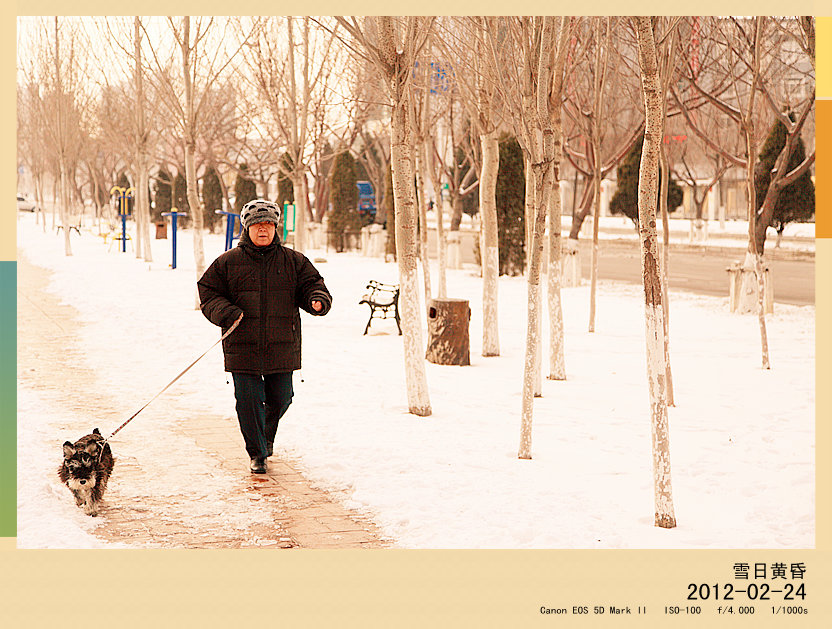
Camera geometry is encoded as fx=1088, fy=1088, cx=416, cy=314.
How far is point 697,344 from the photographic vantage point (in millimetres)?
11898

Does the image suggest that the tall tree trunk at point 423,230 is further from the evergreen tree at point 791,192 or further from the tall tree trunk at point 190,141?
the evergreen tree at point 791,192

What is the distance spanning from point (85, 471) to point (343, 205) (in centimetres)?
2499

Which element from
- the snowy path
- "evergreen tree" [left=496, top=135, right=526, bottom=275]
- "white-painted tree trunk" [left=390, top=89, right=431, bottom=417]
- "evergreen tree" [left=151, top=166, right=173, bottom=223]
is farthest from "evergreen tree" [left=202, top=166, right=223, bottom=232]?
"white-painted tree trunk" [left=390, top=89, right=431, bottom=417]

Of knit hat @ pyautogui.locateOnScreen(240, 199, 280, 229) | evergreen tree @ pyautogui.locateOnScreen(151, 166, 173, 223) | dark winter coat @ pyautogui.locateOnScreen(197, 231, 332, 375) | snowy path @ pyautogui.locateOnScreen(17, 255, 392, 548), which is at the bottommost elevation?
snowy path @ pyautogui.locateOnScreen(17, 255, 392, 548)

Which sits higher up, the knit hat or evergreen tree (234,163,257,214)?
evergreen tree (234,163,257,214)

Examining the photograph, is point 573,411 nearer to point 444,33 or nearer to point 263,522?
point 263,522

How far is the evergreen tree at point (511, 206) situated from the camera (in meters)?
20.1

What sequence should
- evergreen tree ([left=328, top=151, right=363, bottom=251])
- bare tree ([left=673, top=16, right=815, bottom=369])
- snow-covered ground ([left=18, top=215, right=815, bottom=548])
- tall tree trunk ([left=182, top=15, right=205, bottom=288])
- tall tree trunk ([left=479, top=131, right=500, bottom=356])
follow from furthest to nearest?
1. evergreen tree ([left=328, top=151, right=363, bottom=251])
2. tall tree trunk ([left=182, top=15, right=205, bottom=288])
3. tall tree trunk ([left=479, top=131, right=500, bottom=356])
4. bare tree ([left=673, top=16, right=815, bottom=369])
5. snow-covered ground ([left=18, top=215, right=815, bottom=548])

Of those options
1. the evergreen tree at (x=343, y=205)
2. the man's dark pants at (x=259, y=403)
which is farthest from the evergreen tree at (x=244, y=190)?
the man's dark pants at (x=259, y=403)

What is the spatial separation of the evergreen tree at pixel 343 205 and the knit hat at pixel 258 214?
23.7 meters

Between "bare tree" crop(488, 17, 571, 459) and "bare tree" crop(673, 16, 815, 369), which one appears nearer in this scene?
"bare tree" crop(488, 17, 571, 459)

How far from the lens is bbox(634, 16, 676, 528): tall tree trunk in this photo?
15.9 feet

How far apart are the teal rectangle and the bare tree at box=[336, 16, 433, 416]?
A: 112 inches

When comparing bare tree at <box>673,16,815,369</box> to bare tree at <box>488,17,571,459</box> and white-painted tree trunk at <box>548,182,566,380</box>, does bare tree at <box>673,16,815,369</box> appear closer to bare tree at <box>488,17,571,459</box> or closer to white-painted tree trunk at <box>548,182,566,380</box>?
white-painted tree trunk at <box>548,182,566,380</box>
